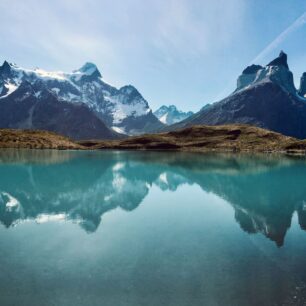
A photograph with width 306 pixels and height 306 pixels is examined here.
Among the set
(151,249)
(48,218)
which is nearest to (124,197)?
(48,218)

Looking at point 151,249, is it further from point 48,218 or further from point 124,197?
point 124,197

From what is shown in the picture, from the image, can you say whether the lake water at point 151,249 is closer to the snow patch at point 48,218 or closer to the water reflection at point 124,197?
the snow patch at point 48,218

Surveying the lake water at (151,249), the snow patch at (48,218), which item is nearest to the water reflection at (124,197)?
the snow patch at (48,218)

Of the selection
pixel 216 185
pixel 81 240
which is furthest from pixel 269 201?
pixel 81 240

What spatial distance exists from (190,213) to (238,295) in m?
25.2

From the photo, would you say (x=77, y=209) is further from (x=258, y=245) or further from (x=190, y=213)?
(x=258, y=245)

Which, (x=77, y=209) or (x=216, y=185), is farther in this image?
(x=216, y=185)

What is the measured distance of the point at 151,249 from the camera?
1065 inches

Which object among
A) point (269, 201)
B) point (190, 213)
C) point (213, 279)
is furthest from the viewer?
point (269, 201)

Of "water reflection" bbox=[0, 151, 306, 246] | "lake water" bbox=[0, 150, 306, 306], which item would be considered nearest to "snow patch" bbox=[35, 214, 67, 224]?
"water reflection" bbox=[0, 151, 306, 246]

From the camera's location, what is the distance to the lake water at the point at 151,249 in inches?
740

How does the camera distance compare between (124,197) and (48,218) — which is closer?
(48,218)

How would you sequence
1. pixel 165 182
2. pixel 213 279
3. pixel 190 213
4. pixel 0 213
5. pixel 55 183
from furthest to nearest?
pixel 165 182 < pixel 55 183 < pixel 190 213 < pixel 0 213 < pixel 213 279

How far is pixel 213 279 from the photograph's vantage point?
2069cm
